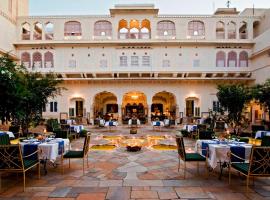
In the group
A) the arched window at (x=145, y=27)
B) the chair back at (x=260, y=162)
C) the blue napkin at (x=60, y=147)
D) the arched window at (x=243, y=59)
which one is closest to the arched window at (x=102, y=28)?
the arched window at (x=145, y=27)

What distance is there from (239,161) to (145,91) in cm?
1780

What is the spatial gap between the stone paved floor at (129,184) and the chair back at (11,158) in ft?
1.52

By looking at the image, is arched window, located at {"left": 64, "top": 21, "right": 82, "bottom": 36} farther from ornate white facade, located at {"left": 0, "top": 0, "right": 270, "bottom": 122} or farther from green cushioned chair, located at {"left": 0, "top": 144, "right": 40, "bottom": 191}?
green cushioned chair, located at {"left": 0, "top": 144, "right": 40, "bottom": 191}

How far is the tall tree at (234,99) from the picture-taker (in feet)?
35.8

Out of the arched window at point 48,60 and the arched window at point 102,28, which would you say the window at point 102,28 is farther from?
the arched window at point 48,60

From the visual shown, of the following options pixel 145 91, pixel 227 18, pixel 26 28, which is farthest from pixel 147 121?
pixel 26 28

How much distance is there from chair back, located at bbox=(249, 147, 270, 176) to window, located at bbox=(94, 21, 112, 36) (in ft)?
65.3

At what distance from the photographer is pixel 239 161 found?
5.12 meters

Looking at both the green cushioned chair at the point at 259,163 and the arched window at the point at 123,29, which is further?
the arched window at the point at 123,29

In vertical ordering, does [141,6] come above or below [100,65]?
above

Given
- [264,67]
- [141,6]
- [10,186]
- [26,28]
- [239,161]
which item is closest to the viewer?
[10,186]

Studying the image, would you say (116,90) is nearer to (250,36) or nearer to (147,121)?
(147,121)

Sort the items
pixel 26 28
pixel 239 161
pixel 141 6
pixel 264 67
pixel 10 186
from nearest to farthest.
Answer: pixel 10 186, pixel 239 161, pixel 264 67, pixel 141 6, pixel 26 28

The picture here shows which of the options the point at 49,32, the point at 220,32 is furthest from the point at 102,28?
the point at 220,32
